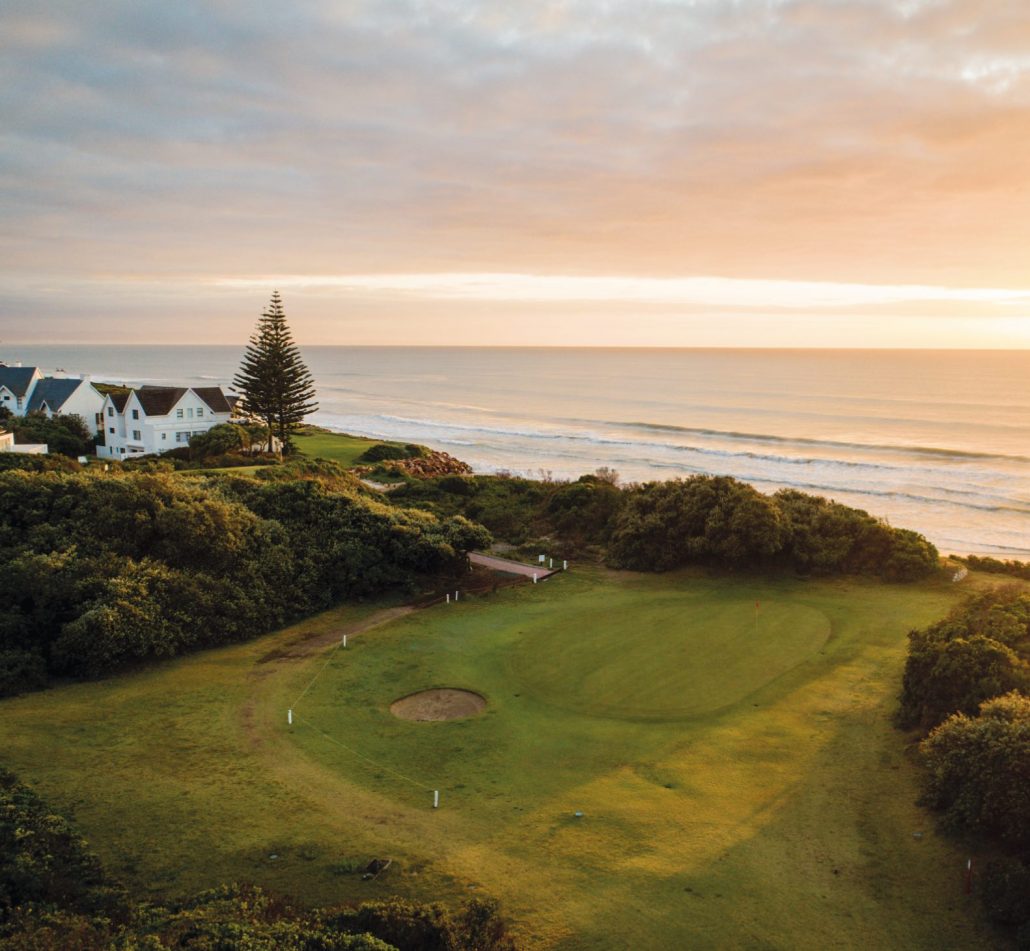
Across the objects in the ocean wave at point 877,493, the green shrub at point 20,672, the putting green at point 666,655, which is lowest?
the green shrub at point 20,672

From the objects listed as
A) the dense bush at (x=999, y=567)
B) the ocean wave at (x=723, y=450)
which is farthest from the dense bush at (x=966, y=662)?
the ocean wave at (x=723, y=450)

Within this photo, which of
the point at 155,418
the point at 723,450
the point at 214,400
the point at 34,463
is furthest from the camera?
the point at 723,450

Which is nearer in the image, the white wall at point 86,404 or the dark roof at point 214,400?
the dark roof at point 214,400

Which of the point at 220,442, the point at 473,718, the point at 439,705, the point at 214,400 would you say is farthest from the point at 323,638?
the point at 214,400

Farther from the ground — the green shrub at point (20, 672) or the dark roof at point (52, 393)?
the dark roof at point (52, 393)

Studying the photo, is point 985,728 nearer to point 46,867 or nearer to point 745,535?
point 46,867

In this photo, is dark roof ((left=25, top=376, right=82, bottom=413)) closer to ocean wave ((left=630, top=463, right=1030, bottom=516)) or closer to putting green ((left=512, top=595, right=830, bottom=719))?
putting green ((left=512, top=595, right=830, bottom=719))

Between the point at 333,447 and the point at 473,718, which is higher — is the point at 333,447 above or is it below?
above

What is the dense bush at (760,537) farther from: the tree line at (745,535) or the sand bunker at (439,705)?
the sand bunker at (439,705)
